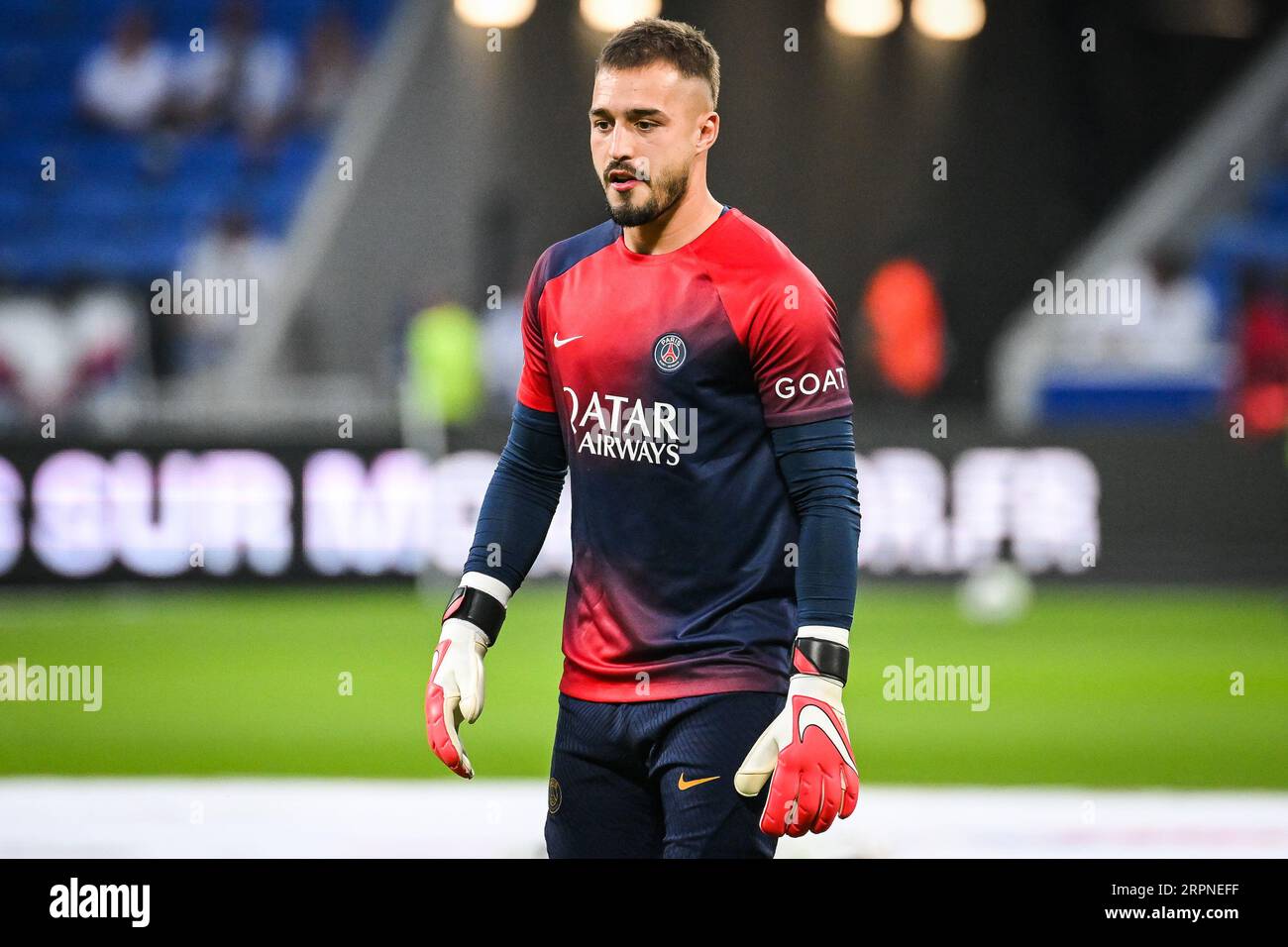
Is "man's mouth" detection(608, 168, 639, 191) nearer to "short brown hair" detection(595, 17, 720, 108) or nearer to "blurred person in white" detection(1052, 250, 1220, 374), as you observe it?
"short brown hair" detection(595, 17, 720, 108)

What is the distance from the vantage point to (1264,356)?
580 inches

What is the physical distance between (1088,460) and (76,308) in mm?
9538

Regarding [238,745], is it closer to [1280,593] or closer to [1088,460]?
[1088,460]

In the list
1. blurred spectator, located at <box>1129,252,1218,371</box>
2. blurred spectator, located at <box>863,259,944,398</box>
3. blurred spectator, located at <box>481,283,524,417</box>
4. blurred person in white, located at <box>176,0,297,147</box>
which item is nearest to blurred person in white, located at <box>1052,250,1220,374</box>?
blurred spectator, located at <box>1129,252,1218,371</box>

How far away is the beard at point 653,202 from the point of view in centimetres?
371

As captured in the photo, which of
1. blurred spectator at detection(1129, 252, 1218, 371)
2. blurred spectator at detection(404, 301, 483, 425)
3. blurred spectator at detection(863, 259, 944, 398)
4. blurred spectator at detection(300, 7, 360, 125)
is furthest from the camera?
blurred spectator at detection(300, 7, 360, 125)

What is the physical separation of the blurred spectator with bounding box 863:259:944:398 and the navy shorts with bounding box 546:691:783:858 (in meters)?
10.8

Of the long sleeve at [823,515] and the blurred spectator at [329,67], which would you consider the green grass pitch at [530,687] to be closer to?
the long sleeve at [823,515]

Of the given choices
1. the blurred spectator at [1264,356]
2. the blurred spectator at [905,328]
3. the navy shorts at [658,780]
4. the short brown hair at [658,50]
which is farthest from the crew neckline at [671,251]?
the blurred spectator at [905,328]

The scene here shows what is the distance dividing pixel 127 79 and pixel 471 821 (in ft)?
43.8

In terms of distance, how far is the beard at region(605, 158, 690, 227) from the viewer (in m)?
3.71

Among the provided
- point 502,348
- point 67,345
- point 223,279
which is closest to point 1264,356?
point 502,348

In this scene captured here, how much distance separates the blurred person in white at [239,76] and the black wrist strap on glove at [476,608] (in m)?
15.0

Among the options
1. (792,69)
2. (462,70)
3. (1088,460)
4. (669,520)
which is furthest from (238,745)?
(462,70)
